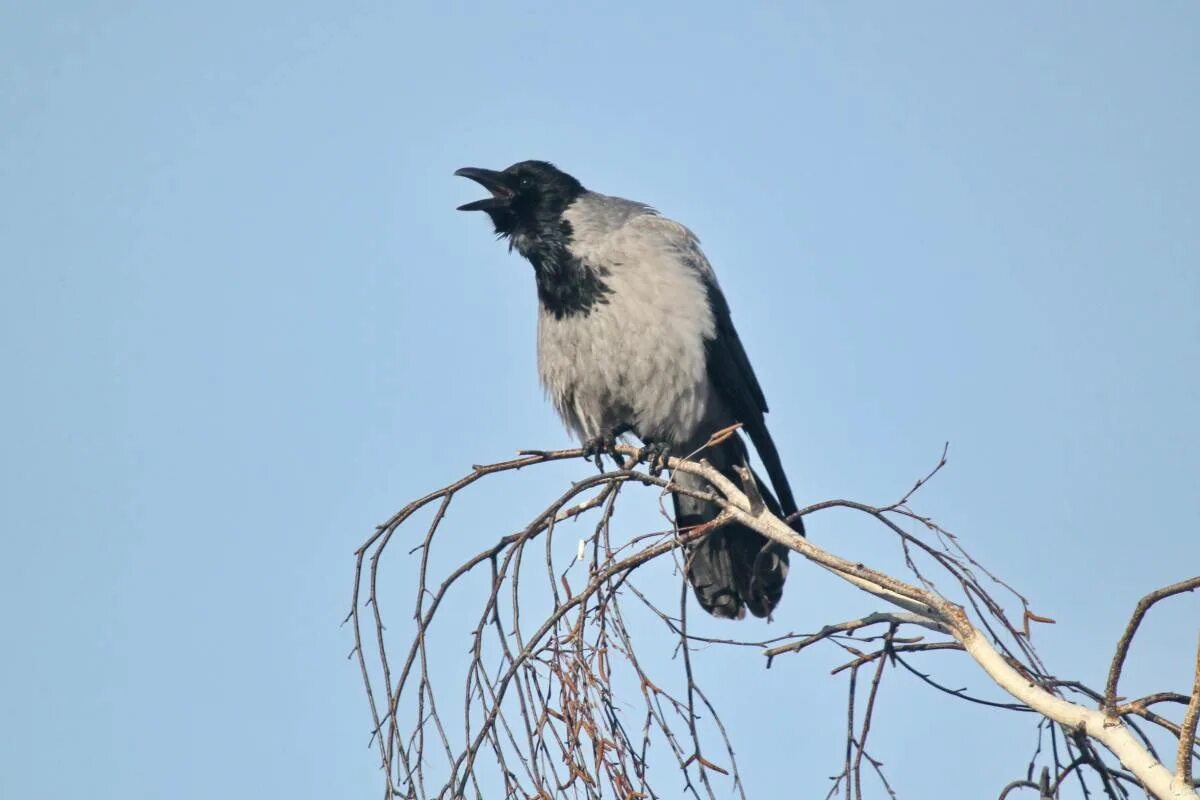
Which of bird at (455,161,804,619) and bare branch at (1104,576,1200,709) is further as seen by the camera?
bird at (455,161,804,619)

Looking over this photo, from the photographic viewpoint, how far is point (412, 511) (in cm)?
370

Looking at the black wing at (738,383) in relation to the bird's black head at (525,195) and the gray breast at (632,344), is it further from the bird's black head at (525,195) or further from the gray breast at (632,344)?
the bird's black head at (525,195)

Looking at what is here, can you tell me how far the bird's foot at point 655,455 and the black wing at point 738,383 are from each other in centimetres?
42

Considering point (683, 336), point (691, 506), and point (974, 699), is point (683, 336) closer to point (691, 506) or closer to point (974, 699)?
point (691, 506)

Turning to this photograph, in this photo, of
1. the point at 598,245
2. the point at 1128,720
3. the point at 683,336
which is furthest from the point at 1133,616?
the point at 598,245

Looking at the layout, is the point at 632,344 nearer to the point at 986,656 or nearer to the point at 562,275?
the point at 562,275

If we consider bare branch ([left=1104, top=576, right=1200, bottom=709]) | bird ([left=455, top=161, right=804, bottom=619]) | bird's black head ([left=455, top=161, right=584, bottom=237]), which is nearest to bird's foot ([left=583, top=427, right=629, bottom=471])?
bird ([left=455, top=161, right=804, bottom=619])

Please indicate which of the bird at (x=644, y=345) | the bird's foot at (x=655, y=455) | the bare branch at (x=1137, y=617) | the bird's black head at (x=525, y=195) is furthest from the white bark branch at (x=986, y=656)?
the bird's black head at (x=525, y=195)

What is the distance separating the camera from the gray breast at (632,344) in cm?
605

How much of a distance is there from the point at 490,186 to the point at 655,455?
1.76 meters

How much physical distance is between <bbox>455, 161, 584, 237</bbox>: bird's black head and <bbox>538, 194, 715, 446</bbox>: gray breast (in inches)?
7.9

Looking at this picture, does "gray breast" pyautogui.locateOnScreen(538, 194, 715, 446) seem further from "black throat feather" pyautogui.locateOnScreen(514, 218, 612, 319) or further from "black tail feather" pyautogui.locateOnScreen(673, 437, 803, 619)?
"black tail feather" pyautogui.locateOnScreen(673, 437, 803, 619)

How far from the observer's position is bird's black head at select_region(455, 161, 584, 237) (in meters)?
6.61

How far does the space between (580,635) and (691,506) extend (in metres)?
3.63
